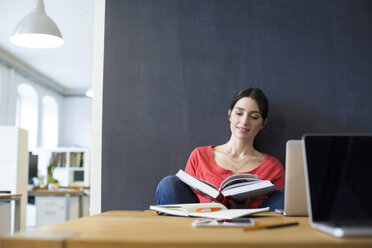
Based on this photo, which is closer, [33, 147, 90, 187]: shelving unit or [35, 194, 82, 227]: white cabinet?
[35, 194, 82, 227]: white cabinet

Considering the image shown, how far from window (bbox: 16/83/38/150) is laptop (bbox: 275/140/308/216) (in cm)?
782

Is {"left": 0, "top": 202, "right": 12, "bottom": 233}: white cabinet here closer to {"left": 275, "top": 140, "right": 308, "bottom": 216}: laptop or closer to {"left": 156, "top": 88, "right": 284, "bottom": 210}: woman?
{"left": 156, "top": 88, "right": 284, "bottom": 210}: woman

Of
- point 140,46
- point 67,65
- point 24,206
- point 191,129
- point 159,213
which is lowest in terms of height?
point 24,206

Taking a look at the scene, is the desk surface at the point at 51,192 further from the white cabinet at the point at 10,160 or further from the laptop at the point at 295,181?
the laptop at the point at 295,181

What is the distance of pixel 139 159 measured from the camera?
8.32 feet

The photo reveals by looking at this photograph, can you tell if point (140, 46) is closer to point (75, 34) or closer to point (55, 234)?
point (55, 234)

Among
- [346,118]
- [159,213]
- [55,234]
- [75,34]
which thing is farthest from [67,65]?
[55,234]

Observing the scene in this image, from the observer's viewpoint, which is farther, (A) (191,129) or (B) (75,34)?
(B) (75,34)

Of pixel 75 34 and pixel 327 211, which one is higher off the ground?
pixel 75 34

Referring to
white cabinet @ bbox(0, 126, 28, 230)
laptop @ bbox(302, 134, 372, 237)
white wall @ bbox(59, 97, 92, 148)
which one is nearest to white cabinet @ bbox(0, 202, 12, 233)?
white cabinet @ bbox(0, 126, 28, 230)

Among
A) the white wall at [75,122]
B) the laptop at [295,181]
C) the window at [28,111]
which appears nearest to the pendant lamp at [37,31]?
the laptop at [295,181]

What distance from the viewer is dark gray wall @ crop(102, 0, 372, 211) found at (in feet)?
8.30

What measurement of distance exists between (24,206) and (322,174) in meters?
5.18

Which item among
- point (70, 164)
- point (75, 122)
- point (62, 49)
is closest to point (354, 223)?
point (62, 49)
